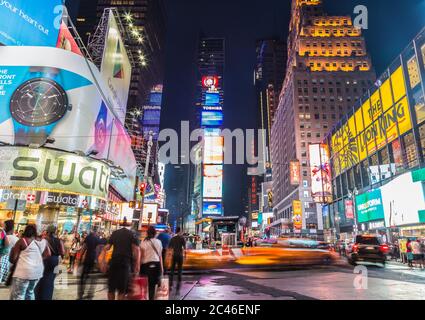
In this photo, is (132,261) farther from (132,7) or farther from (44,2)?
(132,7)

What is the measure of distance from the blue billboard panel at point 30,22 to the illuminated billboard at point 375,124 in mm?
37146

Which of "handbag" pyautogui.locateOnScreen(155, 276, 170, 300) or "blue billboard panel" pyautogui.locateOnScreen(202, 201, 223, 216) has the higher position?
"blue billboard panel" pyautogui.locateOnScreen(202, 201, 223, 216)

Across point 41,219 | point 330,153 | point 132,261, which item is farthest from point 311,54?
point 132,261

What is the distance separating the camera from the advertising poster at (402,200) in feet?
91.1

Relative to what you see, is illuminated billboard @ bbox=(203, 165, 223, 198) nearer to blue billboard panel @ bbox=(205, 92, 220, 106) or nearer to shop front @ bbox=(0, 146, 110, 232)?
blue billboard panel @ bbox=(205, 92, 220, 106)

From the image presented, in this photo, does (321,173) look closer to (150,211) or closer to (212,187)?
(150,211)

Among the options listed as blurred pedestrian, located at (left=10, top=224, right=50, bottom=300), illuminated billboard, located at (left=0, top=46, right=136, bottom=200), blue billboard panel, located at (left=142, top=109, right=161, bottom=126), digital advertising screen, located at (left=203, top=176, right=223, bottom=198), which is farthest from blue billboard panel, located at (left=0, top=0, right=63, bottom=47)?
digital advertising screen, located at (left=203, top=176, right=223, bottom=198)

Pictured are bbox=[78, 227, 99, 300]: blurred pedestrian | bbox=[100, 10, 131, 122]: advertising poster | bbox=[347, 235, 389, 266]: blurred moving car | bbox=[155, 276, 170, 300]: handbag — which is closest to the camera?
bbox=[155, 276, 170, 300]: handbag

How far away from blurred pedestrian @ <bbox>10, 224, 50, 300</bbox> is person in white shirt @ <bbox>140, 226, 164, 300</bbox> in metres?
2.30

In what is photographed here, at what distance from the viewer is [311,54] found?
9719cm

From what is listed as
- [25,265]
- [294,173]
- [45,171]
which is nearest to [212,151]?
[294,173]

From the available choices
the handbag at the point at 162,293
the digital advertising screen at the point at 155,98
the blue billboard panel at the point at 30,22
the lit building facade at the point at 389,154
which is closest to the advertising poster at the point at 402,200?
the lit building facade at the point at 389,154

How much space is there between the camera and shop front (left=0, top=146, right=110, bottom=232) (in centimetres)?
1830
